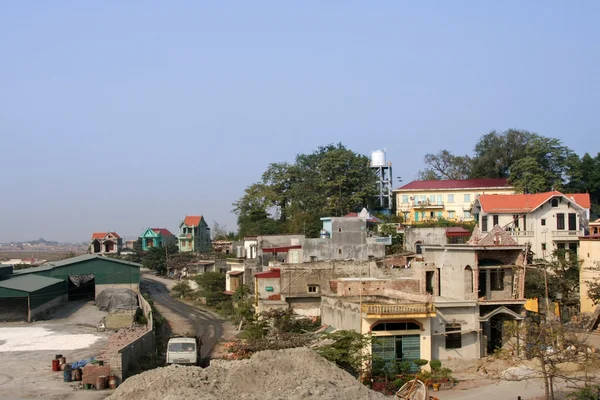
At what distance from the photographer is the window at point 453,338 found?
2917cm

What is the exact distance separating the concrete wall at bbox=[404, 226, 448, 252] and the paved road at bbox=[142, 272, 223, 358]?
14542 millimetres

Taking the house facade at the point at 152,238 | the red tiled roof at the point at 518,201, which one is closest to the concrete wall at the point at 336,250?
the red tiled roof at the point at 518,201

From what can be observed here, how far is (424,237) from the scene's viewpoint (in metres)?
50.0

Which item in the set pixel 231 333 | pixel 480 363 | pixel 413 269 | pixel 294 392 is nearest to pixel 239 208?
pixel 231 333

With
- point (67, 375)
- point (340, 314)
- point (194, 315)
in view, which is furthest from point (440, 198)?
point (67, 375)

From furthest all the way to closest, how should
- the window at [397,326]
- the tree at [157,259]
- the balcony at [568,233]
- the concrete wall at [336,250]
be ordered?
1. the tree at [157,259]
2. the concrete wall at [336,250]
3. the balcony at [568,233]
4. the window at [397,326]

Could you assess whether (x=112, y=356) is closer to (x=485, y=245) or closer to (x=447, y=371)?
(x=447, y=371)

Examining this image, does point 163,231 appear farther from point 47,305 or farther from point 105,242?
point 47,305

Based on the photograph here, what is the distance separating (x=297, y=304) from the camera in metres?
37.7

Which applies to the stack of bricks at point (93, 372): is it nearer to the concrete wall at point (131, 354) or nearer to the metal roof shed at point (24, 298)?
the concrete wall at point (131, 354)

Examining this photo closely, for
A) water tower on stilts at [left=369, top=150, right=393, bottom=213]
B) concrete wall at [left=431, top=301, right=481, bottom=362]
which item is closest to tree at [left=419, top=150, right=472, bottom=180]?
water tower on stilts at [left=369, top=150, right=393, bottom=213]

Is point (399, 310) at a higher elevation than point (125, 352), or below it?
higher

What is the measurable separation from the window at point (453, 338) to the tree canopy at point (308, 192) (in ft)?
111

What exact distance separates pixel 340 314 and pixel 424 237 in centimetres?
2065
